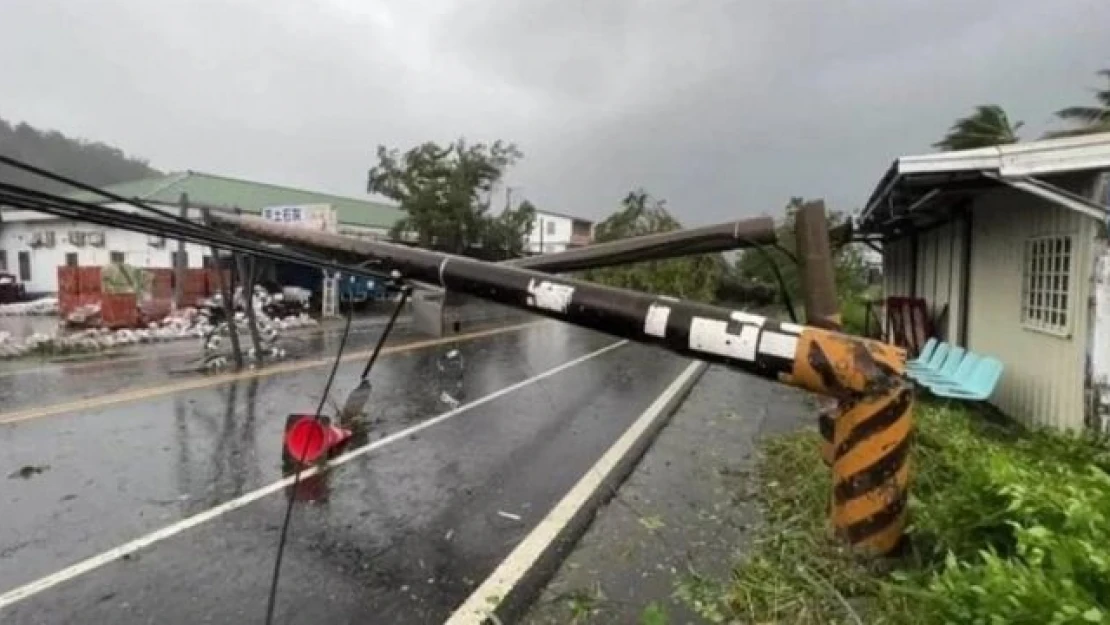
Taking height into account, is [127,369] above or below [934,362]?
below

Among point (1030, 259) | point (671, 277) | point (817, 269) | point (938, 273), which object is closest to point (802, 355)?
point (817, 269)

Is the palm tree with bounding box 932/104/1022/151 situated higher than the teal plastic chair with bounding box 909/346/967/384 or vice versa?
the palm tree with bounding box 932/104/1022/151

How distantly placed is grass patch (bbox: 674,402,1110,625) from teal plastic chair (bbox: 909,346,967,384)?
323 centimetres

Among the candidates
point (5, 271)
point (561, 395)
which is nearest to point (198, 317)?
point (561, 395)

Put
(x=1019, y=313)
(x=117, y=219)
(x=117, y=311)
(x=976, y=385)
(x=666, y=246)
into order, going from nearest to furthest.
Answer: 1. (x=117, y=219)
2. (x=666, y=246)
3. (x=976, y=385)
4. (x=1019, y=313)
5. (x=117, y=311)

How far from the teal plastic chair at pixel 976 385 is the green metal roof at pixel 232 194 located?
30973mm

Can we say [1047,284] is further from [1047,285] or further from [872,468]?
[872,468]

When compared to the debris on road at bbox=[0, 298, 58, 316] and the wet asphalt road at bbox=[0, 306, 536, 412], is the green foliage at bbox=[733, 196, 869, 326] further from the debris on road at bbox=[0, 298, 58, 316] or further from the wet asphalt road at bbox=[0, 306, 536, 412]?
the debris on road at bbox=[0, 298, 58, 316]

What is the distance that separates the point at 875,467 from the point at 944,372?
6.08m

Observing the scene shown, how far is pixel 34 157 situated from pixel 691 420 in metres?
63.9

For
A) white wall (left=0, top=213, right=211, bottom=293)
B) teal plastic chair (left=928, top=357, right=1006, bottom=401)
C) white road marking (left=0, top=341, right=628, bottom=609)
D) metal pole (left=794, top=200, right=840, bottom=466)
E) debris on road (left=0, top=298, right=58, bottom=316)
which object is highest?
white wall (left=0, top=213, right=211, bottom=293)

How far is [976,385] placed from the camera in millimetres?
8141

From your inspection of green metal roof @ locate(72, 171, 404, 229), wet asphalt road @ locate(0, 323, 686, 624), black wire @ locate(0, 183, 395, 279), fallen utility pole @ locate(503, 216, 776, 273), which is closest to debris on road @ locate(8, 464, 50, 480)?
wet asphalt road @ locate(0, 323, 686, 624)

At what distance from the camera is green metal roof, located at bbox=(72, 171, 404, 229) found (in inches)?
1410
